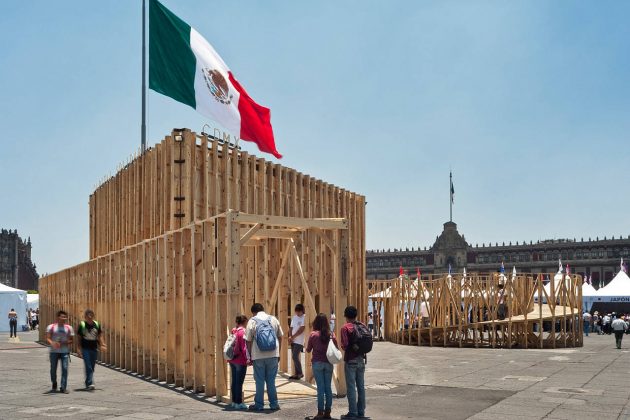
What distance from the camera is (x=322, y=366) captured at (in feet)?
33.1

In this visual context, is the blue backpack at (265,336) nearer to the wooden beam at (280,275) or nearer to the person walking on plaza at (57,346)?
the wooden beam at (280,275)

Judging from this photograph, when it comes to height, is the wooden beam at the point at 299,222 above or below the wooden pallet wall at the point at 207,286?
above

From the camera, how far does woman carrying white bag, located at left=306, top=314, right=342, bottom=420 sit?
988cm

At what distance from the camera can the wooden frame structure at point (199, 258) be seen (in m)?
12.0

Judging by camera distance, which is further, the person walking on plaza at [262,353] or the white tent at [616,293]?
the white tent at [616,293]

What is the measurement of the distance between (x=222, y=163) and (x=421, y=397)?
10.4 metres

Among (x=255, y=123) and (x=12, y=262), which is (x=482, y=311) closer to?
(x=255, y=123)

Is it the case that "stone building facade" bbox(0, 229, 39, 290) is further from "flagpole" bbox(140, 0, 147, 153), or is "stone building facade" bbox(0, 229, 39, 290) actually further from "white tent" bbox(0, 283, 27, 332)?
"flagpole" bbox(140, 0, 147, 153)

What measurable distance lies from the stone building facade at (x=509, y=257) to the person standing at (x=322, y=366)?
92600mm

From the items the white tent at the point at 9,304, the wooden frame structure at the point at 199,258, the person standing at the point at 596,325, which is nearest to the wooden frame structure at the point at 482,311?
the wooden frame structure at the point at 199,258

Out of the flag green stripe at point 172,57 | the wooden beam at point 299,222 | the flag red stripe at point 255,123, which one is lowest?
the wooden beam at point 299,222

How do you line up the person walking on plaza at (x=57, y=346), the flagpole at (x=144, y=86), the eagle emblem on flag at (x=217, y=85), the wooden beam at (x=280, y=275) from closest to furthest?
1. the person walking on plaza at (x=57, y=346)
2. the wooden beam at (x=280, y=275)
3. the eagle emblem on flag at (x=217, y=85)
4. the flagpole at (x=144, y=86)

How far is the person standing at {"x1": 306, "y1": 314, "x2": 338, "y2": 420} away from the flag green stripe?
9.21 metres

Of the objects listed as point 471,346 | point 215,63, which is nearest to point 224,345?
point 215,63
